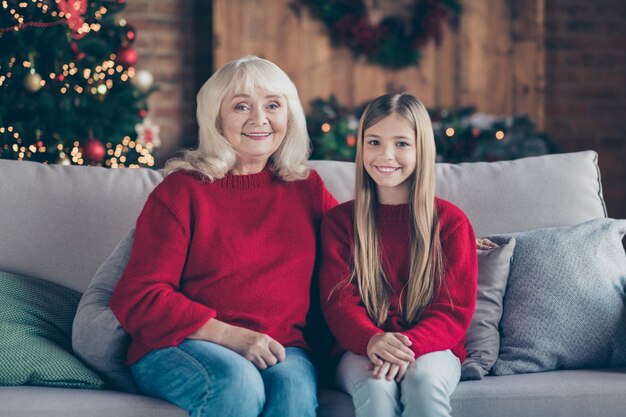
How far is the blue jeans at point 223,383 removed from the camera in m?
1.62

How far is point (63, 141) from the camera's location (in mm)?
3312

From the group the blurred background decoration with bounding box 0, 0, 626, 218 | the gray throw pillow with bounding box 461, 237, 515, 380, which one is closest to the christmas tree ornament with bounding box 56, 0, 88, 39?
the blurred background decoration with bounding box 0, 0, 626, 218

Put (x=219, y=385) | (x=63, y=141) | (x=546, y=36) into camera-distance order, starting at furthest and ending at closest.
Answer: (x=546, y=36) < (x=63, y=141) < (x=219, y=385)

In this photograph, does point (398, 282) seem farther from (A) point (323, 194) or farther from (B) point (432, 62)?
(B) point (432, 62)

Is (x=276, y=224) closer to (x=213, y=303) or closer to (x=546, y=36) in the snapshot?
(x=213, y=303)

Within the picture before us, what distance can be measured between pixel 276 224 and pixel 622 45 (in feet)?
11.3

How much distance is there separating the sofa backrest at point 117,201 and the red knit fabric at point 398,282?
1.01 ft

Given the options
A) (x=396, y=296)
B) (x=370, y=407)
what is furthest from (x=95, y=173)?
(x=370, y=407)

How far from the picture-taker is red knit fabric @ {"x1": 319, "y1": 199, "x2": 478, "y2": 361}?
1.81 m

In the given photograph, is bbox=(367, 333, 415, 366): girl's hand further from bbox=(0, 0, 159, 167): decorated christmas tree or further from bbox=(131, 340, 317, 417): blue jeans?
bbox=(0, 0, 159, 167): decorated christmas tree

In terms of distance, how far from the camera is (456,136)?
13.6ft

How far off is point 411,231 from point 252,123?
1.55 feet

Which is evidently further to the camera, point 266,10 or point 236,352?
point 266,10

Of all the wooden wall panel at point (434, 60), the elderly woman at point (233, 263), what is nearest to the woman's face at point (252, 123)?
the elderly woman at point (233, 263)
